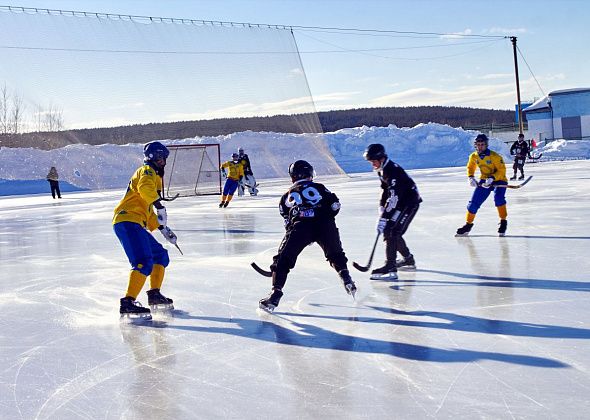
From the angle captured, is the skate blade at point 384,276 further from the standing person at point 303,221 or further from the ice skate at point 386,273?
the standing person at point 303,221

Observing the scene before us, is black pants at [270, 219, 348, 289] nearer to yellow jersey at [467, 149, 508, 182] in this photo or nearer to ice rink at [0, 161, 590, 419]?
ice rink at [0, 161, 590, 419]

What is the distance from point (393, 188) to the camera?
5973 millimetres

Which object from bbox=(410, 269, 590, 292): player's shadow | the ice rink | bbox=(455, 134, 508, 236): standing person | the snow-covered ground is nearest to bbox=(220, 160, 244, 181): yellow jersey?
the ice rink

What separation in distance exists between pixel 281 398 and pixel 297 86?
79.9ft

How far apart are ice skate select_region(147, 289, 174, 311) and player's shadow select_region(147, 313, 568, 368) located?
0.72 feet

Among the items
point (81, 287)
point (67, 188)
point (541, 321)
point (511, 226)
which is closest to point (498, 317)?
point (541, 321)

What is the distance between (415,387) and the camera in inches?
124

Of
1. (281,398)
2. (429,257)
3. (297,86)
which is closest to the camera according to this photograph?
(281,398)

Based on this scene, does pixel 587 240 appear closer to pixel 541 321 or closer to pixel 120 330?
pixel 541 321

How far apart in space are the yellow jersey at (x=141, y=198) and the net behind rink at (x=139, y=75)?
18.9 meters

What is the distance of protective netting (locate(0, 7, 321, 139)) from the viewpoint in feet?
73.7

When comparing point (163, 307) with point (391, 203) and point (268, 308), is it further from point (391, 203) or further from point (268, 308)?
point (391, 203)

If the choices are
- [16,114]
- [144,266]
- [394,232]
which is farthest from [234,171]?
[16,114]

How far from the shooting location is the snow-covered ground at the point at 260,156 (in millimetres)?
Result: 30016
